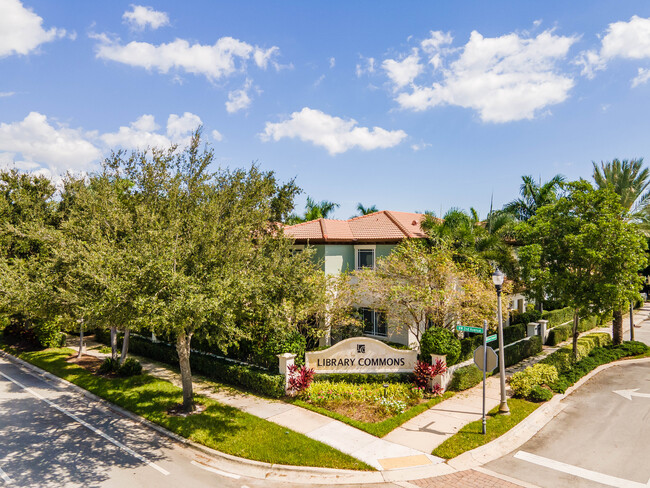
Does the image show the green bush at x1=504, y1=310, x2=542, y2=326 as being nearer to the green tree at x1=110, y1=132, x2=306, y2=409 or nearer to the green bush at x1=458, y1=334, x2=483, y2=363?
the green bush at x1=458, y1=334, x2=483, y2=363

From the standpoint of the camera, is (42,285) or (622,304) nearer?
(42,285)

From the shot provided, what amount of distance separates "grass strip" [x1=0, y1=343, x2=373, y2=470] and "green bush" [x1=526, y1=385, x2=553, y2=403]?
833 centimetres

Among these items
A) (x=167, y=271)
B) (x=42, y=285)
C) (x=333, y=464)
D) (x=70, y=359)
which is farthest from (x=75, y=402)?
(x=333, y=464)

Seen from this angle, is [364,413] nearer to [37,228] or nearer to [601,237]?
[601,237]

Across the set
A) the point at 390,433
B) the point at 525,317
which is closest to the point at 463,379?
the point at 390,433

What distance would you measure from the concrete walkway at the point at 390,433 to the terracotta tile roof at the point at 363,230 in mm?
9109

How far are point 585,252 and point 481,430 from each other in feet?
34.6

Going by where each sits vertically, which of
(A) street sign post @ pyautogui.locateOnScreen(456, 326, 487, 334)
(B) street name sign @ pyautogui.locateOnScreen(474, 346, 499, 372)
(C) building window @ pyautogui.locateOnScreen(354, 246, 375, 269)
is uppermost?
(C) building window @ pyautogui.locateOnScreen(354, 246, 375, 269)

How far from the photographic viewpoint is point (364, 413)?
545 inches

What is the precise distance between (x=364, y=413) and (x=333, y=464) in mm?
3602

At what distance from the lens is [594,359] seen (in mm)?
20453

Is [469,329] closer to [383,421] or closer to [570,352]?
[383,421]

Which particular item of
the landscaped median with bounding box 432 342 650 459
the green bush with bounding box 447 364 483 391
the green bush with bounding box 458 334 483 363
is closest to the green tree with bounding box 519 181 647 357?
the landscaped median with bounding box 432 342 650 459

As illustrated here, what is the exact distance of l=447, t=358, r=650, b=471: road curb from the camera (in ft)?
35.2
